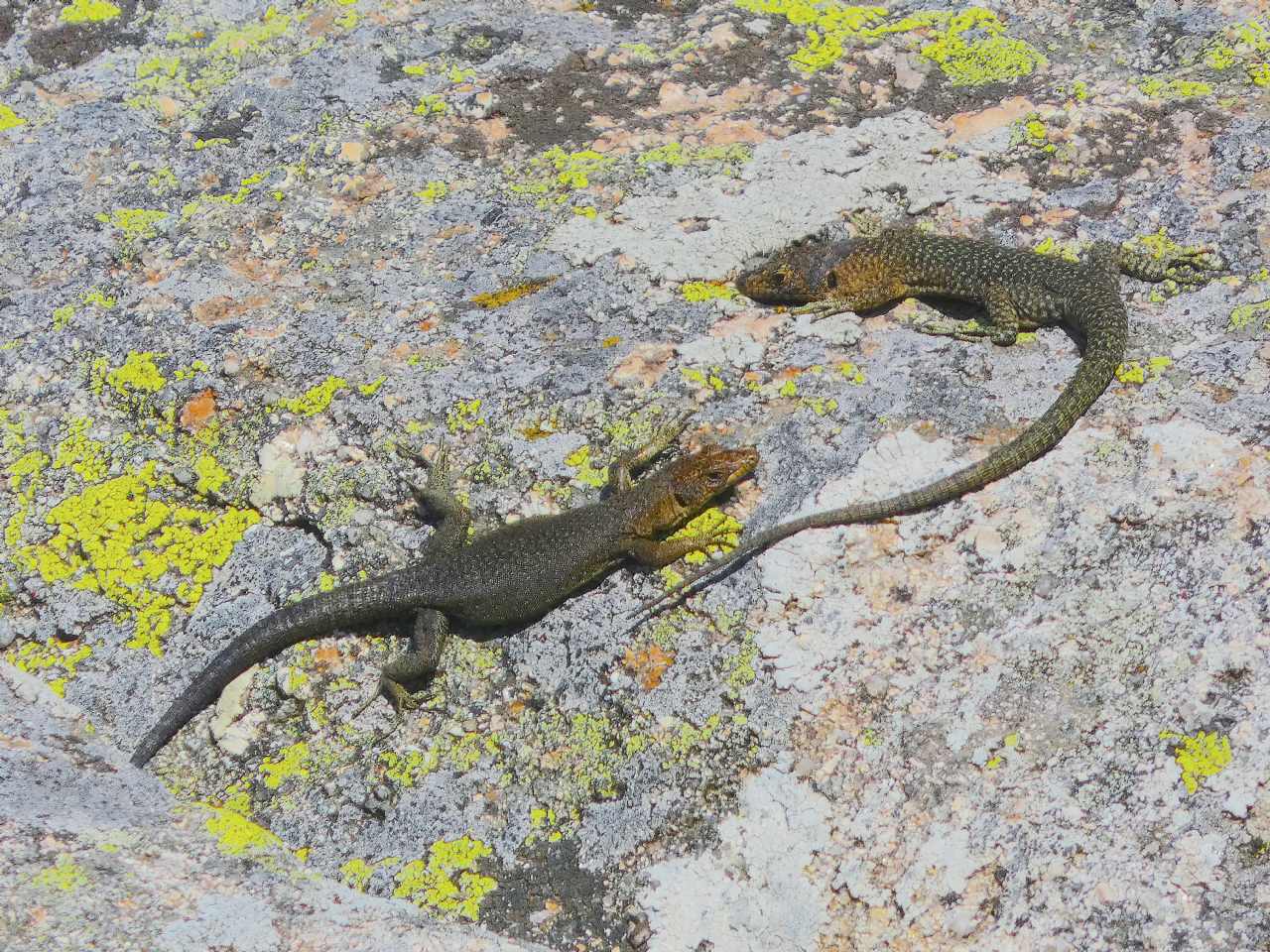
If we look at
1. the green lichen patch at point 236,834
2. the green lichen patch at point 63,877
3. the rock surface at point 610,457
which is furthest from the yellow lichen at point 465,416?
the green lichen patch at point 63,877

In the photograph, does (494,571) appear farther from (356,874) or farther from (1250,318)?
(1250,318)

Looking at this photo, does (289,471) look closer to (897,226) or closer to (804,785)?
(804,785)

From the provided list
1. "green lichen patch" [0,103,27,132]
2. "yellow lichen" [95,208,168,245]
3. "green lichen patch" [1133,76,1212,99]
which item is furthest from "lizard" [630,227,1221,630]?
"green lichen patch" [0,103,27,132]

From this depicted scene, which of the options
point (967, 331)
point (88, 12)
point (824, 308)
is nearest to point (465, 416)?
point (824, 308)

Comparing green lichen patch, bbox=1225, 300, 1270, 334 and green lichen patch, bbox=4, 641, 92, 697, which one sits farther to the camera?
green lichen patch, bbox=1225, 300, 1270, 334

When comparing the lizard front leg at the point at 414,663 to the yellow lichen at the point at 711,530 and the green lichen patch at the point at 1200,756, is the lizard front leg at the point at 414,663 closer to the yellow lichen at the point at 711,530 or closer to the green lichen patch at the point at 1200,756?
the yellow lichen at the point at 711,530

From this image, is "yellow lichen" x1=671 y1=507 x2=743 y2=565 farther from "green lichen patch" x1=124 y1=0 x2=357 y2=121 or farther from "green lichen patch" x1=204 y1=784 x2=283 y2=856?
"green lichen patch" x1=124 y1=0 x2=357 y2=121
